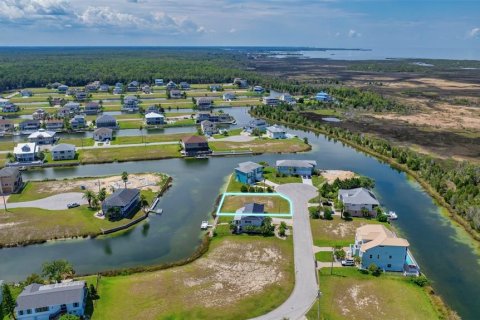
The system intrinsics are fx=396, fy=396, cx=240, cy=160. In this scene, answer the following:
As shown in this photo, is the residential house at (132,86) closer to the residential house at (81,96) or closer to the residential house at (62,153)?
the residential house at (81,96)

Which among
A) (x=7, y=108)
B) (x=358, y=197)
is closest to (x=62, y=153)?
(x=358, y=197)

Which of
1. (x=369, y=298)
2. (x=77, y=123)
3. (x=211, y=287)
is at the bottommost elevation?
(x=77, y=123)

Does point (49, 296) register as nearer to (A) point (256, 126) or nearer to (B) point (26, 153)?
(B) point (26, 153)

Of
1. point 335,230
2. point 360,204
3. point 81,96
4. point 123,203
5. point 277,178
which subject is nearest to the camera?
point 335,230

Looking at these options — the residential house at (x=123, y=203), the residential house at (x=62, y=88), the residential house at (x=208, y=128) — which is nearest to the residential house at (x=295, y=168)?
the residential house at (x=123, y=203)

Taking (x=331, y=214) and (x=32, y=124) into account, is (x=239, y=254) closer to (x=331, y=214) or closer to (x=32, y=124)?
(x=331, y=214)

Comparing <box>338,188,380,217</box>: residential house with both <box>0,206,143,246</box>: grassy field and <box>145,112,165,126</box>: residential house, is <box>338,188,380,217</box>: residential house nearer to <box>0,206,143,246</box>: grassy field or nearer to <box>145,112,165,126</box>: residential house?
<box>0,206,143,246</box>: grassy field
